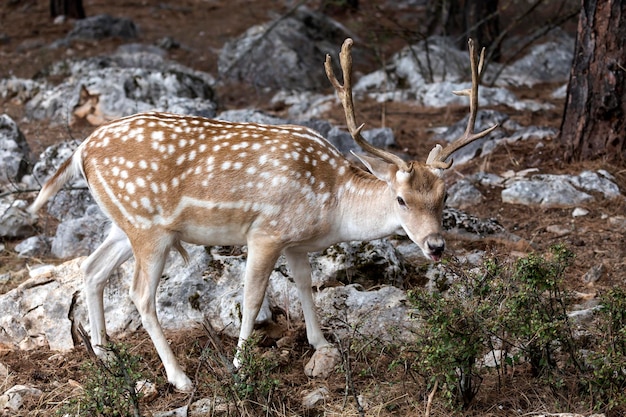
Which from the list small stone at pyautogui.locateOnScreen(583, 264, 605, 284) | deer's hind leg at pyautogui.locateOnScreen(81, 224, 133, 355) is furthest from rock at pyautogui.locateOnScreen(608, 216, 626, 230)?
deer's hind leg at pyautogui.locateOnScreen(81, 224, 133, 355)

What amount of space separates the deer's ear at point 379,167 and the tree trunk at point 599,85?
13.6ft

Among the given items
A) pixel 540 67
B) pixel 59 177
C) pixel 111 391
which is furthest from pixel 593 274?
pixel 540 67

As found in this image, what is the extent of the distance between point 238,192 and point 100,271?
1229mm

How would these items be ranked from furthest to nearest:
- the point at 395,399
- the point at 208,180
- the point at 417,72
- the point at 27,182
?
the point at 417,72 < the point at 27,182 < the point at 208,180 < the point at 395,399

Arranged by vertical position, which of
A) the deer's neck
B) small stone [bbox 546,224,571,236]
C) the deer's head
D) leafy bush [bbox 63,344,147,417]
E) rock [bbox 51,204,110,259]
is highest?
the deer's head

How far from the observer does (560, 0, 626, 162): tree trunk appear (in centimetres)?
820

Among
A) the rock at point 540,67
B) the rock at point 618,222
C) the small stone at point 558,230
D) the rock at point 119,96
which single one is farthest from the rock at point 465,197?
the rock at point 540,67

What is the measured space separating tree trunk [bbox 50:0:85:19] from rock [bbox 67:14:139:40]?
2.22 ft

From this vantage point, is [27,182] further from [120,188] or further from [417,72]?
[417,72]

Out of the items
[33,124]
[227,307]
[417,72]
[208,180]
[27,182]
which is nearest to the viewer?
[208,180]

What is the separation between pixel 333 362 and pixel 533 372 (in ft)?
4.16

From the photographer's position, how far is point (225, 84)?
47.3 feet

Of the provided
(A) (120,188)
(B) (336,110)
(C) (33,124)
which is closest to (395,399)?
(A) (120,188)

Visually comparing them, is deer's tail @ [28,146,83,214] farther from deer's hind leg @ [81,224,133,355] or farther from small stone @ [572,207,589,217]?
small stone @ [572,207,589,217]
